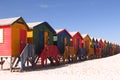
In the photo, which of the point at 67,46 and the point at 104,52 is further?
the point at 104,52

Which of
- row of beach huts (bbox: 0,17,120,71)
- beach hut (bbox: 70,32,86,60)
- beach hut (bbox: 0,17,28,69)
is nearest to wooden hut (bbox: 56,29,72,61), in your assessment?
row of beach huts (bbox: 0,17,120,71)

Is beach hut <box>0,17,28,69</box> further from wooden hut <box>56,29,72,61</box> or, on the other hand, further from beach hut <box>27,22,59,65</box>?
wooden hut <box>56,29,72,61</box>

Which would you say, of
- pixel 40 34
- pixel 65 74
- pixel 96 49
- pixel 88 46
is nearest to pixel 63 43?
pixel 40 34

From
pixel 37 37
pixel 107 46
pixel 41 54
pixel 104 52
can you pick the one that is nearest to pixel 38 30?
pixel 37 37

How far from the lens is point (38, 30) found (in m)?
27.7

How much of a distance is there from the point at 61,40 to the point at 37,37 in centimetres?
687

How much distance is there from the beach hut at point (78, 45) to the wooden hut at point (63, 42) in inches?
121

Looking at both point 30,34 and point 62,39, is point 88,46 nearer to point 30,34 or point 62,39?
point 62,39

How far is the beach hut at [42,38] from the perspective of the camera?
88.2 feet

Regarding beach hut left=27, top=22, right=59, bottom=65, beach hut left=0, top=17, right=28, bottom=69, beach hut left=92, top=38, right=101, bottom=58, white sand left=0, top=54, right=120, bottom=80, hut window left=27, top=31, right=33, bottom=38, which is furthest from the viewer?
beach hut left=92, top=38, right=101, bottom=58

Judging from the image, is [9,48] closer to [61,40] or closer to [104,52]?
[61,40]

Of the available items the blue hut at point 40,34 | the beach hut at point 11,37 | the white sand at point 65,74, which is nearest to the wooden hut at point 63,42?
the blue hut at point 40,34

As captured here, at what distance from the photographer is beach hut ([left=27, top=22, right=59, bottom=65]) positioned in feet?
88.2

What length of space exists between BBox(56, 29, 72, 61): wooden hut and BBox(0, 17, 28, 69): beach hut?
29.7ft
